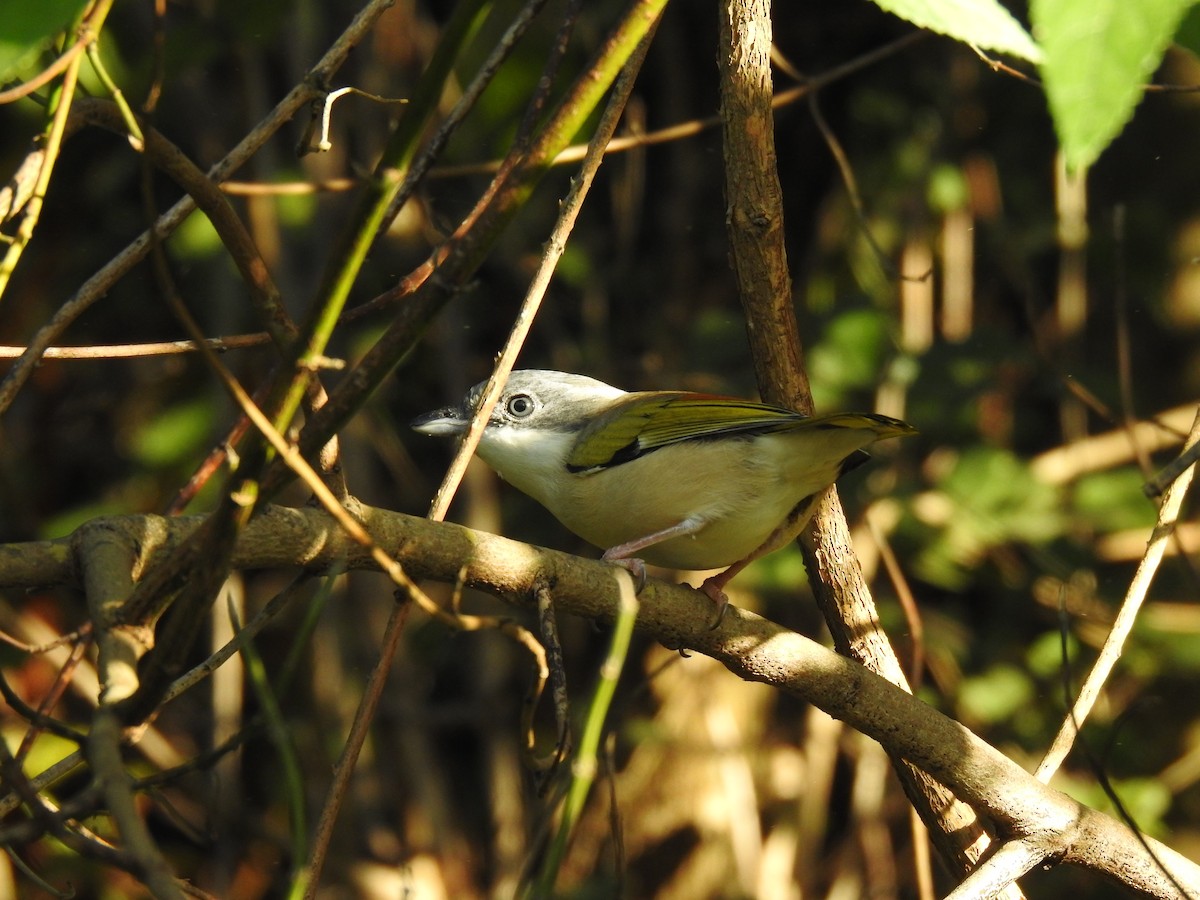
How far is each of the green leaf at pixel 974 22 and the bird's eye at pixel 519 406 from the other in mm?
2706

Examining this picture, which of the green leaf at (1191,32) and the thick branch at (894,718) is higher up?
the green leaf at (1191,32)

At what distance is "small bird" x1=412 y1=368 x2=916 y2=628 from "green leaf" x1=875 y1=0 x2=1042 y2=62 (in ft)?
5.38

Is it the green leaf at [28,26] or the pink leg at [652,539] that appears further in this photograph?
the pink leg at [652,539]

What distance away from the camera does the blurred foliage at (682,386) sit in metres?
5.28

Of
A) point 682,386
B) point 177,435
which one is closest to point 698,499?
point 682,386

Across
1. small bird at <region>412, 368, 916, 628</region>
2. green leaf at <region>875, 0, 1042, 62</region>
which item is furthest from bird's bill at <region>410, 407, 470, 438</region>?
green leaf at <region>875, 0, 1042, 62</region>

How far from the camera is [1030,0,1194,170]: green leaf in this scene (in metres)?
0.91

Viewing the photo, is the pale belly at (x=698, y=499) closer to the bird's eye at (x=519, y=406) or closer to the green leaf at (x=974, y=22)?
the bird's eye at (x=519, y=406)

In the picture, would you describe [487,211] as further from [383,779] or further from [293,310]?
[383,779]

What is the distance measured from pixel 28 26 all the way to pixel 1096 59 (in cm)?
106

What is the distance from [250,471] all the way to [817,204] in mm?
5208

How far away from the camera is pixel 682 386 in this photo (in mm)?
5621

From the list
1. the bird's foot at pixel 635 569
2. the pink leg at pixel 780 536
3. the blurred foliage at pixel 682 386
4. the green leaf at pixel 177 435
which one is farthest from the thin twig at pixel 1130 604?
the green leaf at pixel 177 435

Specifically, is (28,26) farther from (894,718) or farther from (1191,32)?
(894,718)
